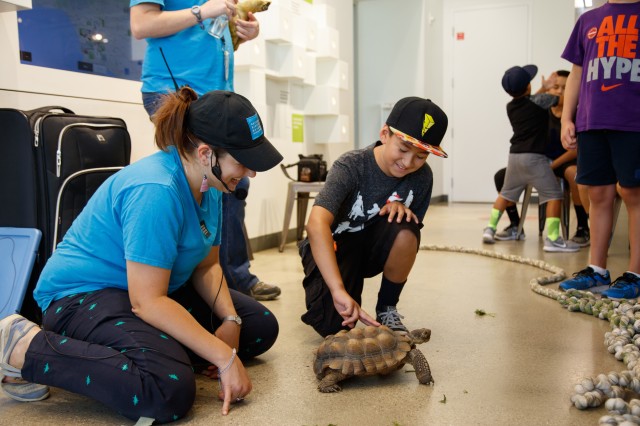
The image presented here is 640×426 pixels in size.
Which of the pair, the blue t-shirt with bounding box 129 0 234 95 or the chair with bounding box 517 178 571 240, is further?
the chair with bounding box 517 178 571 240

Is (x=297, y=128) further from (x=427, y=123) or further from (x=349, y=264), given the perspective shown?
(x=427, y=123)

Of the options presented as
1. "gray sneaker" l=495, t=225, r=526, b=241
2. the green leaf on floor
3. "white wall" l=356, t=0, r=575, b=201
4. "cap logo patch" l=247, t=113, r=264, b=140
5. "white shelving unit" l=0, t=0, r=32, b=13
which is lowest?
"gray sneaker" l=495, t=225, r=526, b=241

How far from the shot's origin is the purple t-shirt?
268 cm

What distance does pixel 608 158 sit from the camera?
2.84 meters

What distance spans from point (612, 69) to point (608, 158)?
389mm

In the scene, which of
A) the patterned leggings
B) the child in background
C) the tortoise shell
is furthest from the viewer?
the child in background

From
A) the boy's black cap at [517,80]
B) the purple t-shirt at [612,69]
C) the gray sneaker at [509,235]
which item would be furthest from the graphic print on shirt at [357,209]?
the gray sneaker at [509,235]

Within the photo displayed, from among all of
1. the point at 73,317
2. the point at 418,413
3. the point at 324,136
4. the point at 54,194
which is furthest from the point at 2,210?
the point at 324,136

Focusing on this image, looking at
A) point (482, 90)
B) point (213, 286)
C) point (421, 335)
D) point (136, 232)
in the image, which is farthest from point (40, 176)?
point (482, 90)

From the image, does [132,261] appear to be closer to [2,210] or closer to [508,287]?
[2,210]

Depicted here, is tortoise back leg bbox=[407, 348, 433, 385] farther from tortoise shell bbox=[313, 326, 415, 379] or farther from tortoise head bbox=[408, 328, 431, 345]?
tortoise head bbox=[408, 328, 431, 345]

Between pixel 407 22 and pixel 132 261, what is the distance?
6903 millimetres

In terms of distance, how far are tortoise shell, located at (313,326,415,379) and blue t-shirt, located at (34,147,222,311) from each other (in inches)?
17.5

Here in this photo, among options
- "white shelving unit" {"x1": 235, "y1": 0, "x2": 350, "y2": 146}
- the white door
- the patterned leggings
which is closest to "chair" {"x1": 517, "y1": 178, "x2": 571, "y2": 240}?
"white shelving unit" {"x1": 235, "y1": 0, "x2": 350, "y2": 146}
